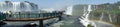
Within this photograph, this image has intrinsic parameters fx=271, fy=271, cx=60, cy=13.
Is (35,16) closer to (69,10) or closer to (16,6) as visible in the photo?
(16,6)

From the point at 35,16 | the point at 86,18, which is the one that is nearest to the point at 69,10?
the point at 86,18

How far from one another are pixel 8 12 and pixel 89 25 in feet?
4.93

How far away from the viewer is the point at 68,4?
4.81 meters

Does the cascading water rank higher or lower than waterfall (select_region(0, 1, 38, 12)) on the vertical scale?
lower

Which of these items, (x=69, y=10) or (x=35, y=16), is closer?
(x=69, y=10)

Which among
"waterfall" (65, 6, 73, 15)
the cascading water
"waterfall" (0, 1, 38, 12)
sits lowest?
the cascading water

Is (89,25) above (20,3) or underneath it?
underneath

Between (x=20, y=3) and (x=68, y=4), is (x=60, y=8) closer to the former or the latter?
(x=68, y=4)

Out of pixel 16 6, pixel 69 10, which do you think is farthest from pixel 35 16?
pixel 69 10

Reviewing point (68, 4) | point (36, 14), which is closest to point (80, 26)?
point (68, 4)

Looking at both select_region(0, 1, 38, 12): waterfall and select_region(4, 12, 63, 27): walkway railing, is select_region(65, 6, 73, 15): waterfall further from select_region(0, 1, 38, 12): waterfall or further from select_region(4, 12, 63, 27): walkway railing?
select_region(0, 1, 38, 12): waterfall


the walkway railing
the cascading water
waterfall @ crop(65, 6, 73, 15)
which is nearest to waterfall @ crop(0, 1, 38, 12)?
the walkway railing

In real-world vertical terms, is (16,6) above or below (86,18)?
above

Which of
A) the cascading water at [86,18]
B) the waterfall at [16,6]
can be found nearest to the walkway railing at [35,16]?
the waterfall at [16,6]
